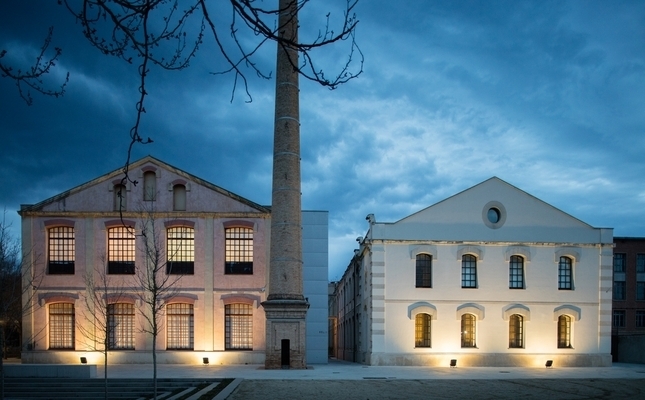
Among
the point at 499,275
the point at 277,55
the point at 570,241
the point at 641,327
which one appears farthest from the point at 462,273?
the point at 641,327

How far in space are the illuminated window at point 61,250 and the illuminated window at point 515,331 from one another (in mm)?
24421

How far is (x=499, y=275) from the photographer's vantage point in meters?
32.2

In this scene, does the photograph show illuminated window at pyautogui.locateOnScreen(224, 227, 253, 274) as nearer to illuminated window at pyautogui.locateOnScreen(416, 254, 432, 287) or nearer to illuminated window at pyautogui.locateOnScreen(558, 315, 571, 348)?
illuminated window at pyautogui.locateOnScreen(416, 254, 432, 287)

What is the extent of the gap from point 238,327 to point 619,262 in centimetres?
2794

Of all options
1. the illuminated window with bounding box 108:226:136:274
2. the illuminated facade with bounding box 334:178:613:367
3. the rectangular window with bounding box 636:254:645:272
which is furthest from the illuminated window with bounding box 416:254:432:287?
the rectangular window with bounding box 636:254:645:272

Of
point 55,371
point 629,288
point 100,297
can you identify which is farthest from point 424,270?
point 55,371

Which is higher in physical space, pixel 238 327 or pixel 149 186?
pixel 149 186

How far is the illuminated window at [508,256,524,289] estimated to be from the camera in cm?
3247

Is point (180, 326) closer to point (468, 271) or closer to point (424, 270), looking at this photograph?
point (424, 270)

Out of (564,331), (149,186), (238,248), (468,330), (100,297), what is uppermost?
(149,186)

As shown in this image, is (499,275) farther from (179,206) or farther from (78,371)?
(78,371)

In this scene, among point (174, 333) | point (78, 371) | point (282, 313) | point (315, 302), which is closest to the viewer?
point (78, 371)

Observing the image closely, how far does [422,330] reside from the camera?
31.7m

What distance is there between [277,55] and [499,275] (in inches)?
671
